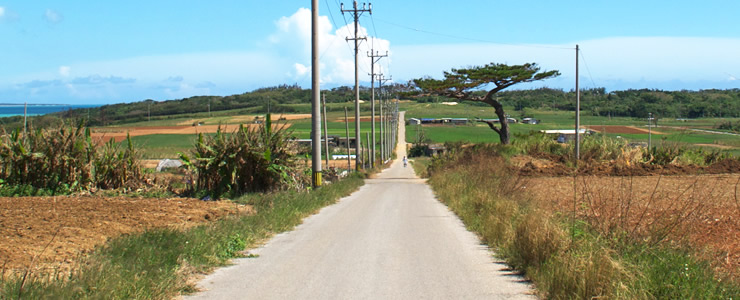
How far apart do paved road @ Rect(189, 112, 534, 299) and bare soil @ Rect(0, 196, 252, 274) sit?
1982 mm

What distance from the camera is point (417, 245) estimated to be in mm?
11375

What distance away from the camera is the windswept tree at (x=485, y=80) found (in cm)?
4172

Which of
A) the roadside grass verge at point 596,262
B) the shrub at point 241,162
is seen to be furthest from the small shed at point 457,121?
the roadside grass verge at point 596,262

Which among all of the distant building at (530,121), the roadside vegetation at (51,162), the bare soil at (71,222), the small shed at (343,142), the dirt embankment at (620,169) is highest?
the distant building at (530,121)

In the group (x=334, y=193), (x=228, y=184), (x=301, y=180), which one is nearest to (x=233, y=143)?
(x=228, y=184)

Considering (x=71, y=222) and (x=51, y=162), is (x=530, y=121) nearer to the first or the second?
(x=51, y=162)

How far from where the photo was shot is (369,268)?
9094 millimetres

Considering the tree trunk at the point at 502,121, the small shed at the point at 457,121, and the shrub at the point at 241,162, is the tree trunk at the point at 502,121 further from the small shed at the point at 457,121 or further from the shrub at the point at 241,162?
the small shed at the point at 457,121

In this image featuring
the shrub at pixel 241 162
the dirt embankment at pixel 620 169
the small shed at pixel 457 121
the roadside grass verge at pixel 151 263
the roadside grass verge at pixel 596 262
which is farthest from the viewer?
the small shed at pixel 457 121

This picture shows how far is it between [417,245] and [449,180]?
16512 millimetres

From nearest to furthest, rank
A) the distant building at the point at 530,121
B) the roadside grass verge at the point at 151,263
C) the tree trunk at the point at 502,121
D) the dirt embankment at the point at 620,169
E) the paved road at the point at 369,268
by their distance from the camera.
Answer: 1. the roadside grass verge at the point at 151,263
2. the paved road at the point at 369,268
3. the dirt embankment at the point at 620,169
4. the tree trunk at the point at 502,121
5. the distant building at the point at 530,121

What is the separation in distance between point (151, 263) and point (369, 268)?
2882 millimetres

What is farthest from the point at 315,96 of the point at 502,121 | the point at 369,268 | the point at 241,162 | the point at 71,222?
the point at 502,121

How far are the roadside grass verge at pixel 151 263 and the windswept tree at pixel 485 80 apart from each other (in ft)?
97.3
